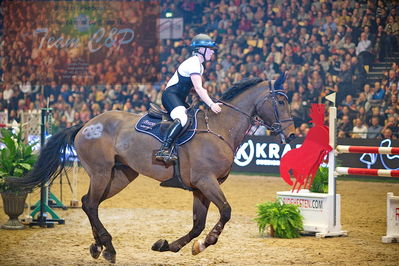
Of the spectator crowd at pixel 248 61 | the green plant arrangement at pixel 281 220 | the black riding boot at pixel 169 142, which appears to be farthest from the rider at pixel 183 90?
the spectator crowd at pixel 248 61

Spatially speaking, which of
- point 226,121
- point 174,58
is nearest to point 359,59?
point 174,58

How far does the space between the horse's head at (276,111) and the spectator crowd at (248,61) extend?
32.2 ft

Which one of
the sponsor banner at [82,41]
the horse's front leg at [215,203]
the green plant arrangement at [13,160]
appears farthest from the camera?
the sponsor banner at [82,41]

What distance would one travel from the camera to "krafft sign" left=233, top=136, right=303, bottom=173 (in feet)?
57.4

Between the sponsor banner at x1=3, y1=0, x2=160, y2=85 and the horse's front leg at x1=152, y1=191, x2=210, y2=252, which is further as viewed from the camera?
the sponsor banner at x1=3, y1=0, x2=160, y2=85

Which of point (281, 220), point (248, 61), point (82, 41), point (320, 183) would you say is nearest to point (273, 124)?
point (281, 220)

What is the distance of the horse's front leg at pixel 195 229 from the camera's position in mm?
7086

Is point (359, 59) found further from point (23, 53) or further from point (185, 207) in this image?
point (23, 53)

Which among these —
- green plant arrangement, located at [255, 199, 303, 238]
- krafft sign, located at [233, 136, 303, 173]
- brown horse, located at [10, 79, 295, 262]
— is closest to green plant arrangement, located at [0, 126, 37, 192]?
brown horse, located at [10, 79, 295, 262]

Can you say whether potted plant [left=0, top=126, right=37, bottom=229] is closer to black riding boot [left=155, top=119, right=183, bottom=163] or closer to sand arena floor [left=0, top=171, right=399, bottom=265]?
sand arena floor [left=0, top=171, right=399, bottom=265]

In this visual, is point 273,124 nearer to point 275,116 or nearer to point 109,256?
point 275,116

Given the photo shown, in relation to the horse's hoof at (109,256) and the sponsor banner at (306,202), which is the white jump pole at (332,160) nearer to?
the sponsor banner at (306,202)

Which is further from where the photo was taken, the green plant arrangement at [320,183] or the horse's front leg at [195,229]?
the green plant arrangement at [320,183]

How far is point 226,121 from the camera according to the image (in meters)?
7.33
